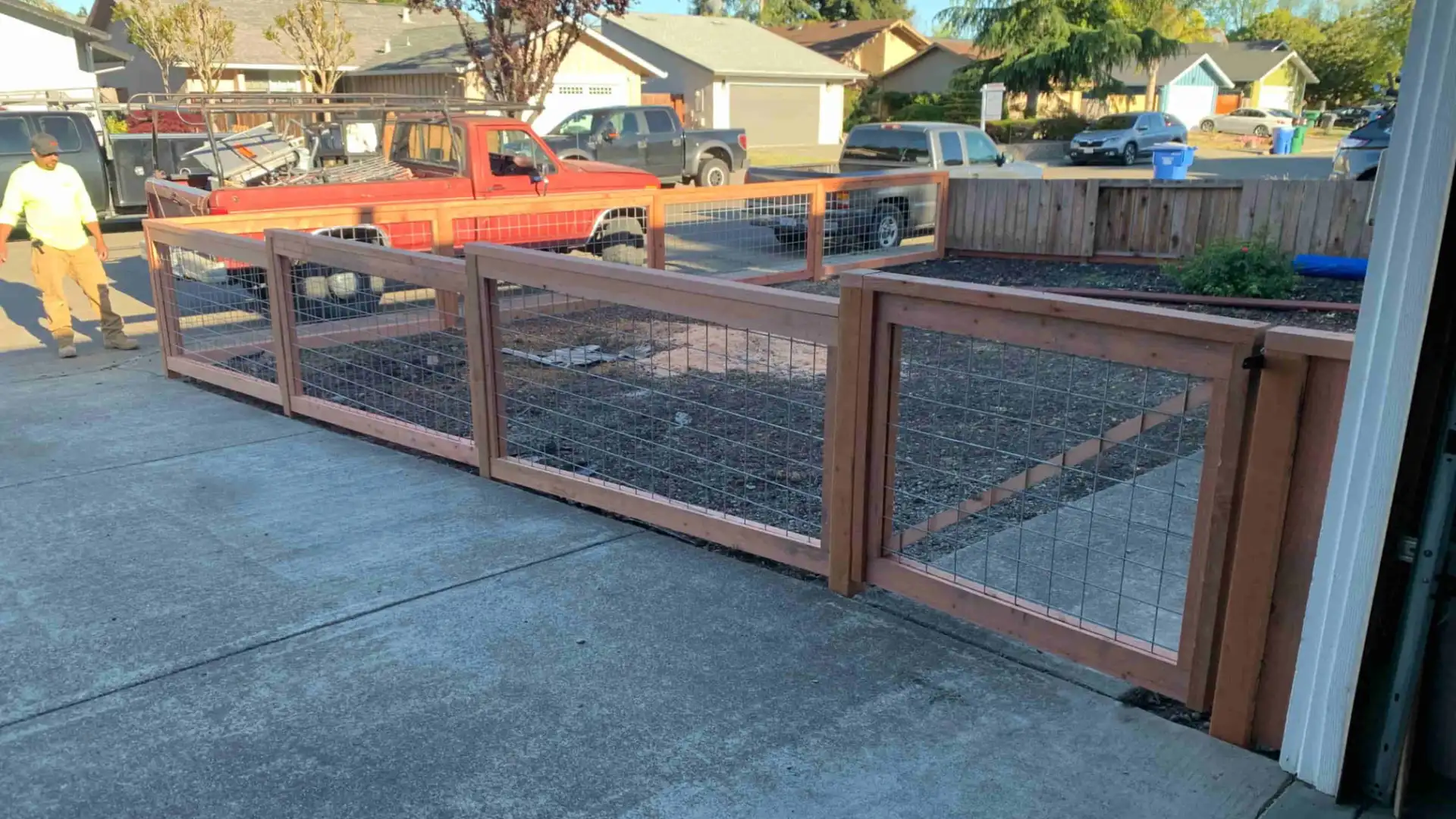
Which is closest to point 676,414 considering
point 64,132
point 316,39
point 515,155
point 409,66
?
point 515,155

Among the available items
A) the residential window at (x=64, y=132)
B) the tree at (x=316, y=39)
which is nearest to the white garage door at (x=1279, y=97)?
the tree at (x=316, y=39)

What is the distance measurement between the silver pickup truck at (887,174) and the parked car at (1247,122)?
40987mm

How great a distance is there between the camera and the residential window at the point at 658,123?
77.8 feet

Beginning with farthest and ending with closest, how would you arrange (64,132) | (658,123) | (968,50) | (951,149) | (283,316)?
1. (968,50)
2. (658,123)
3. (64,132)
4. (951,149)
5. (283,316)

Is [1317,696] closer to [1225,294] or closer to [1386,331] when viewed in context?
[1386,331]

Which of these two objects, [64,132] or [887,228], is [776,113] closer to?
[64,132]

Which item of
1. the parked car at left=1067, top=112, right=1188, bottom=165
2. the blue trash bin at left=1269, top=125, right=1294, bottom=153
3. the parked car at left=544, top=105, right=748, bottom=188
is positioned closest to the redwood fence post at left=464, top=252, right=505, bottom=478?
the parked car at left=544, top=105, right=748, bottom=188

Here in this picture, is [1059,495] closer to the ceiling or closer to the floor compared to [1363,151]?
closer to the floor

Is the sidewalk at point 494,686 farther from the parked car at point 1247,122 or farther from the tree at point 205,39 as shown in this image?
the parked car at point 1247,122

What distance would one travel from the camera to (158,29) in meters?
29.0

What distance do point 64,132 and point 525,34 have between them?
10.7 meters

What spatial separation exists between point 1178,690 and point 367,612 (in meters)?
2.89

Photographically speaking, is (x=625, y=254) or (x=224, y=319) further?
(x=625, y=254)

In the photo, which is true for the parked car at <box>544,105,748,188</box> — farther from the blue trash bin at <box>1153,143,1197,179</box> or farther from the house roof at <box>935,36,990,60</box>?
the house roof at <box>935,36,990,60</box>
